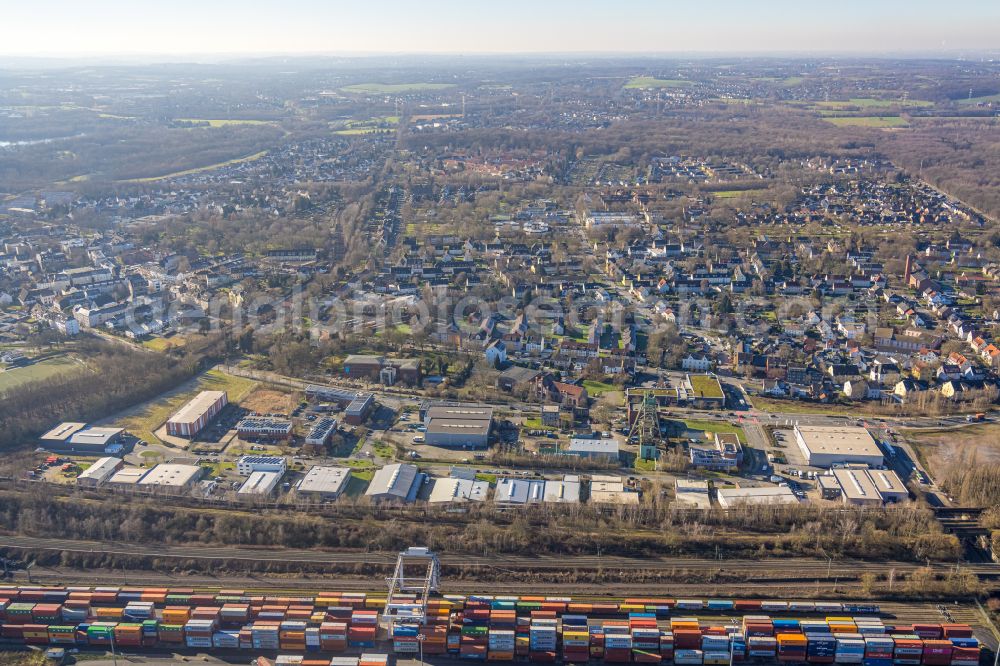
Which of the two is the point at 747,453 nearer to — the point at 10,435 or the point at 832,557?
the point at 832,557

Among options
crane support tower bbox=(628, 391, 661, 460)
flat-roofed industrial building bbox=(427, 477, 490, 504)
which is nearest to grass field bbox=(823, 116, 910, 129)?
crane support tower bbox=(628, 391, 661, 460)

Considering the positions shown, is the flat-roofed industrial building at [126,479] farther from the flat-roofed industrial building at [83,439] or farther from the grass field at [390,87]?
the grass field at [390,87]

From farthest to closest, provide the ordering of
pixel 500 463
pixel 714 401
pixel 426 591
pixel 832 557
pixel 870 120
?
1. pixel 870 120
2. pixel 714 401
3. pixel 500 463
4. pixel 832 557
5. pixel 426 591

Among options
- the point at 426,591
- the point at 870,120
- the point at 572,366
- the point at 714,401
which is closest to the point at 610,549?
the point at 426,591

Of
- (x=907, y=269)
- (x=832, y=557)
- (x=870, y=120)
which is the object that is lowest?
(x=832, y=557)

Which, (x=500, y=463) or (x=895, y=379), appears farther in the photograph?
(x=895, y=379)

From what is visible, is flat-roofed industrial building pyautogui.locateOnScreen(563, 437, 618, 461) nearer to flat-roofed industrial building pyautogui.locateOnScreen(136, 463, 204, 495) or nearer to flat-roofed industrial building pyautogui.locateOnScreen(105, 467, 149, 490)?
flat-roofed industrial building pyautogui.locateOnScreen(136, 463, 204, 495)

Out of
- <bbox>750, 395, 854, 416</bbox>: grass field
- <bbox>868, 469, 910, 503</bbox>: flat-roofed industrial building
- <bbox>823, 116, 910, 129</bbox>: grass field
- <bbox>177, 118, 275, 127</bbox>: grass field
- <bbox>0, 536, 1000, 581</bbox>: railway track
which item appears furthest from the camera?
<bbox>177, 118, 275, 127</bbox>: grass field
